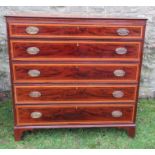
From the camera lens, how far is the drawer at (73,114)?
3.08 meters

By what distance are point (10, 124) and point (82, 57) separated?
1.19 m

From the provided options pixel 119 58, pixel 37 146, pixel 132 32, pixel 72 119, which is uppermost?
pixel 132 32

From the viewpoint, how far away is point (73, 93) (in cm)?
303

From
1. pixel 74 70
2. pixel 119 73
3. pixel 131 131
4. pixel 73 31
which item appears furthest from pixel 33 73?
pixel 131 131

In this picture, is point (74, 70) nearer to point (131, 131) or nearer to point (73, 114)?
point (73, 114)

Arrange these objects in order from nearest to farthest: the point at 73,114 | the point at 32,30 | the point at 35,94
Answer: the point at 32,30 → the point at 35,94 → the point at 73,114

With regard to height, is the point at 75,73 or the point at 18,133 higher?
the point at 75,73

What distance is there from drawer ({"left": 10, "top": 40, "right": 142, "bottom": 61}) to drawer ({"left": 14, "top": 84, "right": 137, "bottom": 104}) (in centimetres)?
28

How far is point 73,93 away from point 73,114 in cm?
22

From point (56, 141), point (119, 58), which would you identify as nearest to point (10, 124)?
point (56, 141)

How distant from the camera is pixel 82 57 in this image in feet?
9.51

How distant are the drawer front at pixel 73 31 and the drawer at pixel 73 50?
6 centimetres
